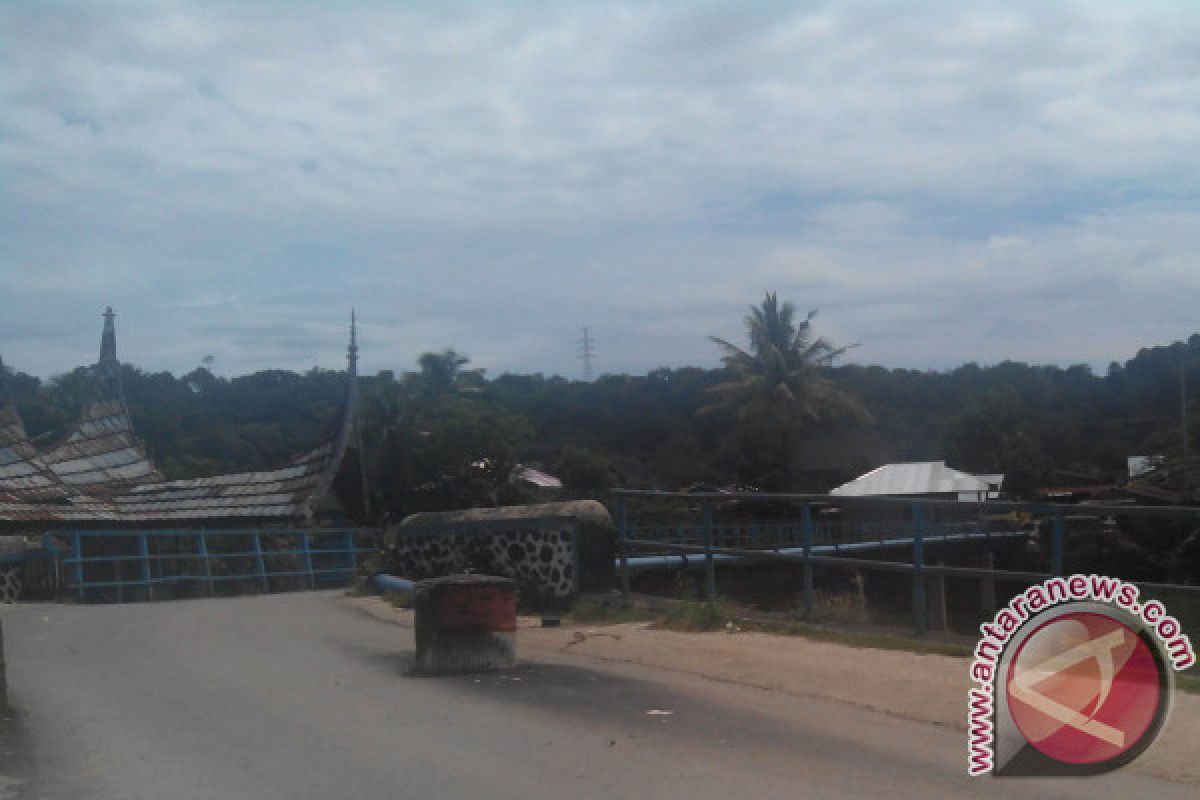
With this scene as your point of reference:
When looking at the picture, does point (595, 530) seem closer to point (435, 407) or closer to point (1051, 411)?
point (435, 407)

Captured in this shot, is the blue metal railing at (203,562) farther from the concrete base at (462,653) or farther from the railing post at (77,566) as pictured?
the concrete base at (462,653)

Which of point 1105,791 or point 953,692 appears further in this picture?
point 953,692

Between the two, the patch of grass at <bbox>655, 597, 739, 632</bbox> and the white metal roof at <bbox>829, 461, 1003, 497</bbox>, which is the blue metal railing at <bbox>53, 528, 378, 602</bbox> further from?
the white metal roof at <bbox>829, 461, 1003, 497</bbox>

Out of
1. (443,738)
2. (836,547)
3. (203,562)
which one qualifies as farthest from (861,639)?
(203,562)

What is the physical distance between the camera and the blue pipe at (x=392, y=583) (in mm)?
17459

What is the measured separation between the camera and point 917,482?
44.8 metres

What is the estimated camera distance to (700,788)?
617cm

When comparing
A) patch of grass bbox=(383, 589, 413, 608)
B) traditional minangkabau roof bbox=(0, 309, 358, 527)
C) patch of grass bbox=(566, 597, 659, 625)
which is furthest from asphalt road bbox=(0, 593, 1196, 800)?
traditional minangkabau roof bbox=(0, 309, 358, 527)

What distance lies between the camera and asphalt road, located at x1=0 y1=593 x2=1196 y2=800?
20.6 ft

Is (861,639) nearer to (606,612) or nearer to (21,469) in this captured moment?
(606,612)

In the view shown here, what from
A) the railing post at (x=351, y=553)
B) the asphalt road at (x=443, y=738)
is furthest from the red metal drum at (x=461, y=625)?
the railing post at (x=351, y=553)

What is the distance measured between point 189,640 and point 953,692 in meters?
8.78

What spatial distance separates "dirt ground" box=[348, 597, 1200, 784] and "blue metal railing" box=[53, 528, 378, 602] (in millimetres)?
12097

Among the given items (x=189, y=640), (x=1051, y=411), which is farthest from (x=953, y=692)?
(x=1051, y=411)
